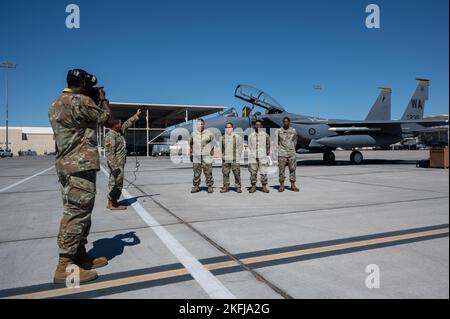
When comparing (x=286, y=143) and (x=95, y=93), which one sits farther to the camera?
(x=286, y=143)

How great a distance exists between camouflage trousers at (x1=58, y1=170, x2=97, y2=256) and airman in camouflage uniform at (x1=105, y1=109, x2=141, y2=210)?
306 cm

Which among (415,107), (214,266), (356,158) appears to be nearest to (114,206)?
(214,266)

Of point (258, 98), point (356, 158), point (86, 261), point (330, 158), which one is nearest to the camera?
point (86, 261)

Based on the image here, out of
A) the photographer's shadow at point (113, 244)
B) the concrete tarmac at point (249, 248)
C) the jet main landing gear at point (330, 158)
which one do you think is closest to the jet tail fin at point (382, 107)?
the jet main landing gear at point (330, 158)

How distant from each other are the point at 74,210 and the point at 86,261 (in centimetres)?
53

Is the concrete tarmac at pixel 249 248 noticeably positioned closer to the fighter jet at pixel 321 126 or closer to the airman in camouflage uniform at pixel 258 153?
the airman in camouflage uniform at pixel 258 153

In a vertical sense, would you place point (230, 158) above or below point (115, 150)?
below

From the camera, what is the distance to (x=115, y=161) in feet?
20.8

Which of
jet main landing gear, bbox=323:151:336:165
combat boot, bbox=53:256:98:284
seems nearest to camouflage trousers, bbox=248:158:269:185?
combat boot, bbox=53:256:98:284

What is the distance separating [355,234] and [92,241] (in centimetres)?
327

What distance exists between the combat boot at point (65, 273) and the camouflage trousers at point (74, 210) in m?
0.07

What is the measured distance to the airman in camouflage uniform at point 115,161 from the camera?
606 cm

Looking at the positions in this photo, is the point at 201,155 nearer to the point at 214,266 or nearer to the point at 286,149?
the point at 286,149
